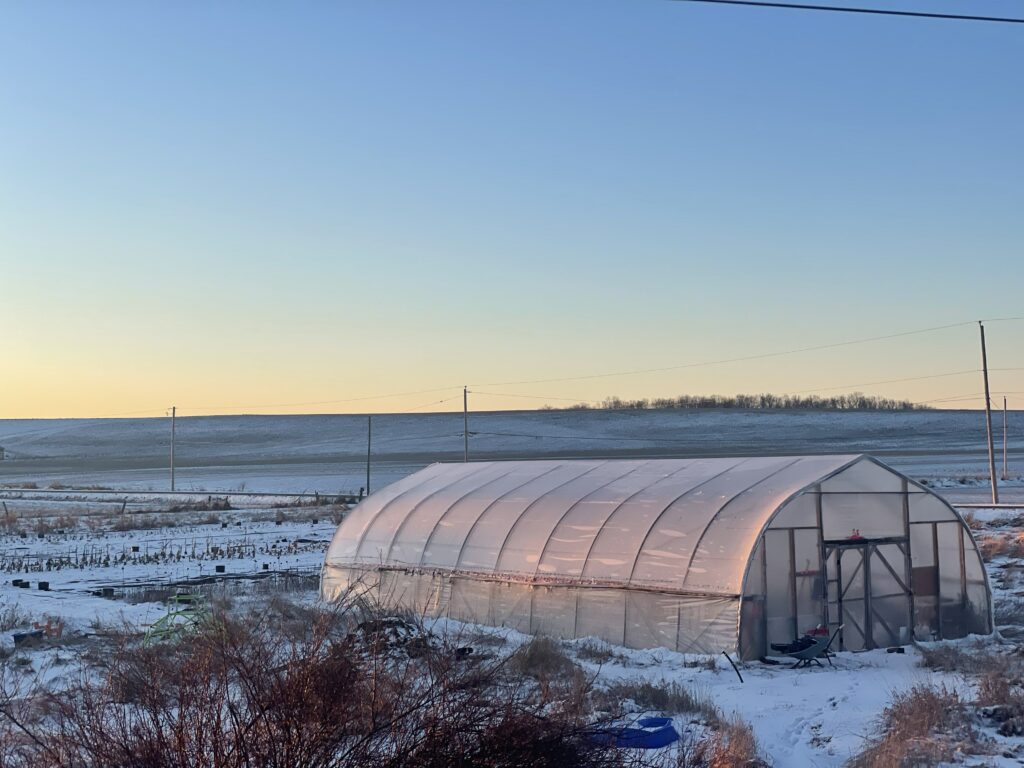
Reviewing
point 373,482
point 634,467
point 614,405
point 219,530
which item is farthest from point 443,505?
point 614,405

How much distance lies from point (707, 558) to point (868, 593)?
3.56 meters

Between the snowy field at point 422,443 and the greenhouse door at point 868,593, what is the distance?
47.6 m

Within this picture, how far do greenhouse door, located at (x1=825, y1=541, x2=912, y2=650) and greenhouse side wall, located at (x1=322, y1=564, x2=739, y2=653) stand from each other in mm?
2735

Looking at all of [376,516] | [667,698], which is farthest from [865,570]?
[376,516]

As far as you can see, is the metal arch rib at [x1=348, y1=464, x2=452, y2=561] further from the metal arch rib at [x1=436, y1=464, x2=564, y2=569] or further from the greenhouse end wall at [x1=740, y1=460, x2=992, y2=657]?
the greenhouse end wall at [x1=740, y1=460, x2=992, y2=657]

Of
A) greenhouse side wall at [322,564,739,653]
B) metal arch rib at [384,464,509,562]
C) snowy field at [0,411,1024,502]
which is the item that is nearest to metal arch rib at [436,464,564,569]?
greenhouse side wall at [322,564,739,653]

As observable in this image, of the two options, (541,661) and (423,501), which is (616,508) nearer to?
(541,661)

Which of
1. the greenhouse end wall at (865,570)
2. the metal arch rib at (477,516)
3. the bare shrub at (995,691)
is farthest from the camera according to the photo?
the metal arch rib at (477,516)

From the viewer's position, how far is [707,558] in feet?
61.2

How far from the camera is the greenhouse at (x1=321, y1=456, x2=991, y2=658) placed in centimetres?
1853

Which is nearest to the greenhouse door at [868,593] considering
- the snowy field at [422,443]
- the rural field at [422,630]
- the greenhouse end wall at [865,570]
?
the greenhouse end wall at [865,570]

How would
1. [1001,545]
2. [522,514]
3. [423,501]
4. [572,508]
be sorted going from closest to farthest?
1. [572,508]
2. [522,514]
3. [423,501]
4. [1001,545]

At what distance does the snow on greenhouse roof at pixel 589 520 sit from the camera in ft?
62.2

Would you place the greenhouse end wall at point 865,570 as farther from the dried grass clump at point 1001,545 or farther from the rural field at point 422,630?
the dried grass clump at point 1001,545
